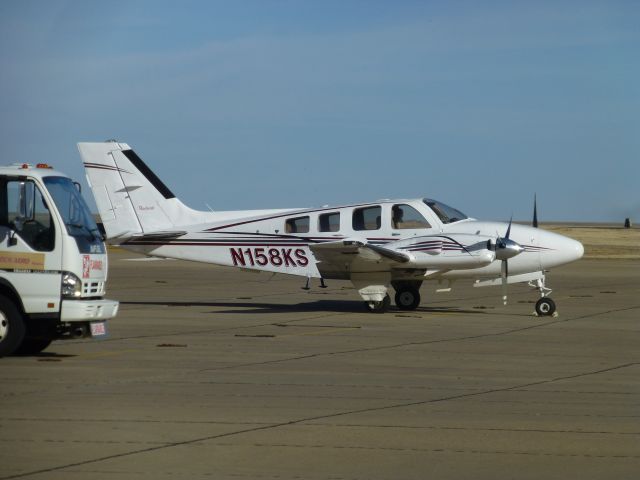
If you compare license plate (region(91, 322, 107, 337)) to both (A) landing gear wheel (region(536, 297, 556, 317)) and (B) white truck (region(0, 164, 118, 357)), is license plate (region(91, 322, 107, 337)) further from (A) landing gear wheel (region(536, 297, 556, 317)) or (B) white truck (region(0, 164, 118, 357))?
(A) landing gear wheel (region(536, 297, 556, 317))

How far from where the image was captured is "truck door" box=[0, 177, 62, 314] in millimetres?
13055

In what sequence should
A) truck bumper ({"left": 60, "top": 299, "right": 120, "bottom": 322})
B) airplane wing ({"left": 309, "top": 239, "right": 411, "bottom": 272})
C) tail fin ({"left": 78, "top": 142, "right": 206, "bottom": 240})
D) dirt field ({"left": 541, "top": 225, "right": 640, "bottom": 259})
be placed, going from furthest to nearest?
dirt field ({"left": 541, "top": 225, "right": 640, "bottom": 259}), tail fin ({"left": 78, "top": 142, "right": 206, "bottom": 240}), airplane wing ({"left": 309, "top": 239, "right": 411, "bottom": 272}), truck bumper ({"left": 60, "top": 299, "right": 120, "bottom": 322})

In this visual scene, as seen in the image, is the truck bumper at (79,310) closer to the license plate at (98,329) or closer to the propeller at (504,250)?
the license plate at (98,329)

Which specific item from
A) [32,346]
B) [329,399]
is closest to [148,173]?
[32,346]

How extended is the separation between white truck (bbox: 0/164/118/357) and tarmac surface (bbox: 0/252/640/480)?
23.7 inches

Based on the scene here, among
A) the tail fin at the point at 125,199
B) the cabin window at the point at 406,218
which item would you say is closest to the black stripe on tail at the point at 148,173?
the tail fin at the point at 125,199

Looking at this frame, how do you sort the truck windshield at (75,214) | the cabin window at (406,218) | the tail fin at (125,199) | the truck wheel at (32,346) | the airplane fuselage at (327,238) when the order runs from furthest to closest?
the tail fin at (125,199) < the cabin window at (406,218) < the airplane fuselage at (327,238) < the truck wheel at (32,346) < the truck windshield at (75,214)

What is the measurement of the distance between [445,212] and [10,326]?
11694 mm

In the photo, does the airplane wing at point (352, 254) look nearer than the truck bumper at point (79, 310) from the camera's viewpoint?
No

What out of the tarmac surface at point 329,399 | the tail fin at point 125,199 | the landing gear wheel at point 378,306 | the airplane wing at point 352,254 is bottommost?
the landing gear wheel at point 378,306

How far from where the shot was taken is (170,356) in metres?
14.3

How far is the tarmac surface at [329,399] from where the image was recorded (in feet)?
25.9

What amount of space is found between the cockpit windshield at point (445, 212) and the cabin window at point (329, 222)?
1.96m

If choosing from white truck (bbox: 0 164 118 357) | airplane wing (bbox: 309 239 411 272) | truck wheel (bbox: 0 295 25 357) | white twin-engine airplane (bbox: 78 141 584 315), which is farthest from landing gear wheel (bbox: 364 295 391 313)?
truck wheel (bbox: 0 295 25 357)
